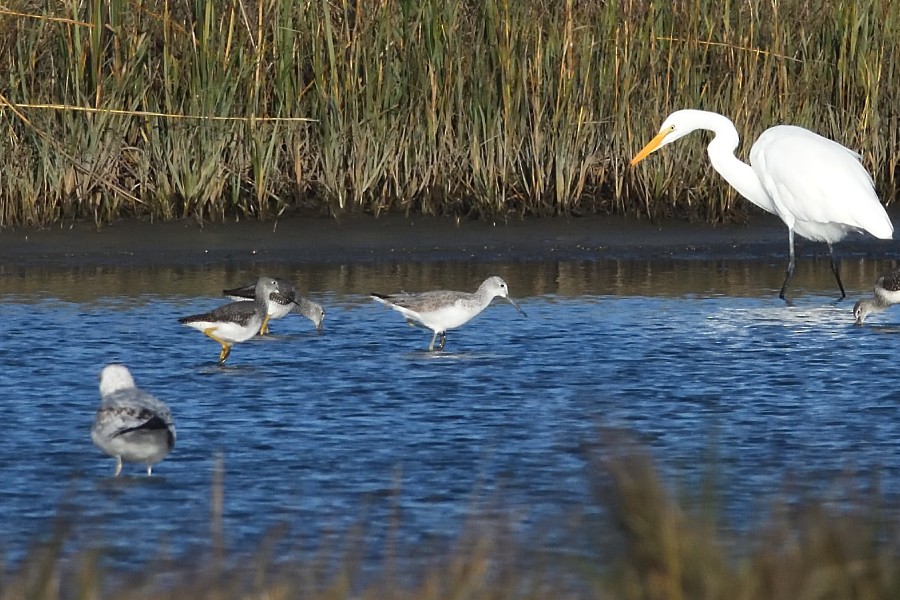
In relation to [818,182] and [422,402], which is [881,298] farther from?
[422,402]

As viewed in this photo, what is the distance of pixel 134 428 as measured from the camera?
614 cm

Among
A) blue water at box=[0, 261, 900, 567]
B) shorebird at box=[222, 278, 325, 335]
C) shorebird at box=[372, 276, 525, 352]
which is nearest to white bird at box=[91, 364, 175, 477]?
blue water at box=[0, 261, 900, 567]

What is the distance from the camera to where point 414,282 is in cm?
1225

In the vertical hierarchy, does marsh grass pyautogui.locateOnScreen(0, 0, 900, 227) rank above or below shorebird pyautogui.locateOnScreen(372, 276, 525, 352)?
above

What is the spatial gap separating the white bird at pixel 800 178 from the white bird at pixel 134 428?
6479 millimetres

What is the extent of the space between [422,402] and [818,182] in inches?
201

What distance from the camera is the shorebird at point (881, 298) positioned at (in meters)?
10.5

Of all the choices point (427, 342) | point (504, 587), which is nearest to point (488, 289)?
point (427, 342)

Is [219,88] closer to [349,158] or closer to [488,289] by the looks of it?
[349,158]

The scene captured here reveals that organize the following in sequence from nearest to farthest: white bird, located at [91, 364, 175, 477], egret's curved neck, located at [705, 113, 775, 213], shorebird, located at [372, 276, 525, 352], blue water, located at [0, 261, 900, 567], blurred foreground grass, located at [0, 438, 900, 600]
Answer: blurred foreground grass, located at [0, 438, 900, 600] → blue water, located at [0, 261, 900, 567] → white bird, located at [91, 364, 175, 477] → shorebird, located at [372, 276, 525, 352] → egret's curved neck, located at [705, 113, 775, 213]

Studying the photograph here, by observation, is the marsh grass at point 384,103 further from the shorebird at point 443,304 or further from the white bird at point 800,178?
the shorebird at point 443,304

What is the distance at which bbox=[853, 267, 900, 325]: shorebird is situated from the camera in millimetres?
10516

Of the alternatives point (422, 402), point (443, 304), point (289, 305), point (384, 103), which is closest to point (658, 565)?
point (422, 402)

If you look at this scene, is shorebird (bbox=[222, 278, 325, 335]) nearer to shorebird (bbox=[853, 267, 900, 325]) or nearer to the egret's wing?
shorebird (bbox=[853, 267, 900, 325])
